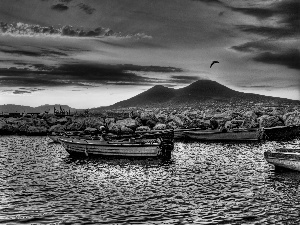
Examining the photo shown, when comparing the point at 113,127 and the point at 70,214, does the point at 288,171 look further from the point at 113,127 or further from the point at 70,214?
the point at 113,127

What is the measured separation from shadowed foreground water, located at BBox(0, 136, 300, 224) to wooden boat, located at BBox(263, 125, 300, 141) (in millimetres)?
31579

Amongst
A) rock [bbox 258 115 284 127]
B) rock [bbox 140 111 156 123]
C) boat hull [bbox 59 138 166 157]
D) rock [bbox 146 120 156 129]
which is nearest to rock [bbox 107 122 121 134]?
rock [bbox 146 120 156 129]

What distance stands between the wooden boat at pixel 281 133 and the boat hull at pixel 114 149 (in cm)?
3255

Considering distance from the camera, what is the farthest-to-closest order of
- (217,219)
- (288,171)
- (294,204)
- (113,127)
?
(113,127) → (288,171) → (294,204) → (217,219)

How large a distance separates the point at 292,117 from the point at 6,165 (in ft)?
219

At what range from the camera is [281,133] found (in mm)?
71312

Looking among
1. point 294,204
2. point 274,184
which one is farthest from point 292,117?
point 294,204

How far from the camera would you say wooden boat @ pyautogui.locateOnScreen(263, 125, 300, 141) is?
68375 millimetres

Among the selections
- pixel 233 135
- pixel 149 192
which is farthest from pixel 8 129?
pixel 149 192

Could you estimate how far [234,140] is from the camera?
63375 millimetres

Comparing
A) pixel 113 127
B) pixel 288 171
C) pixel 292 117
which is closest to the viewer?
pixel 288 171

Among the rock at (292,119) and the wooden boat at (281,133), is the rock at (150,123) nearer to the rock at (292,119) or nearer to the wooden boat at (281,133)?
the wooden boat at (281,133)

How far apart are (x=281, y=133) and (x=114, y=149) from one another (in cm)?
4164

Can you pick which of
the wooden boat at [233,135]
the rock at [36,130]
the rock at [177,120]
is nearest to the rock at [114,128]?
the rock at [177,120]
